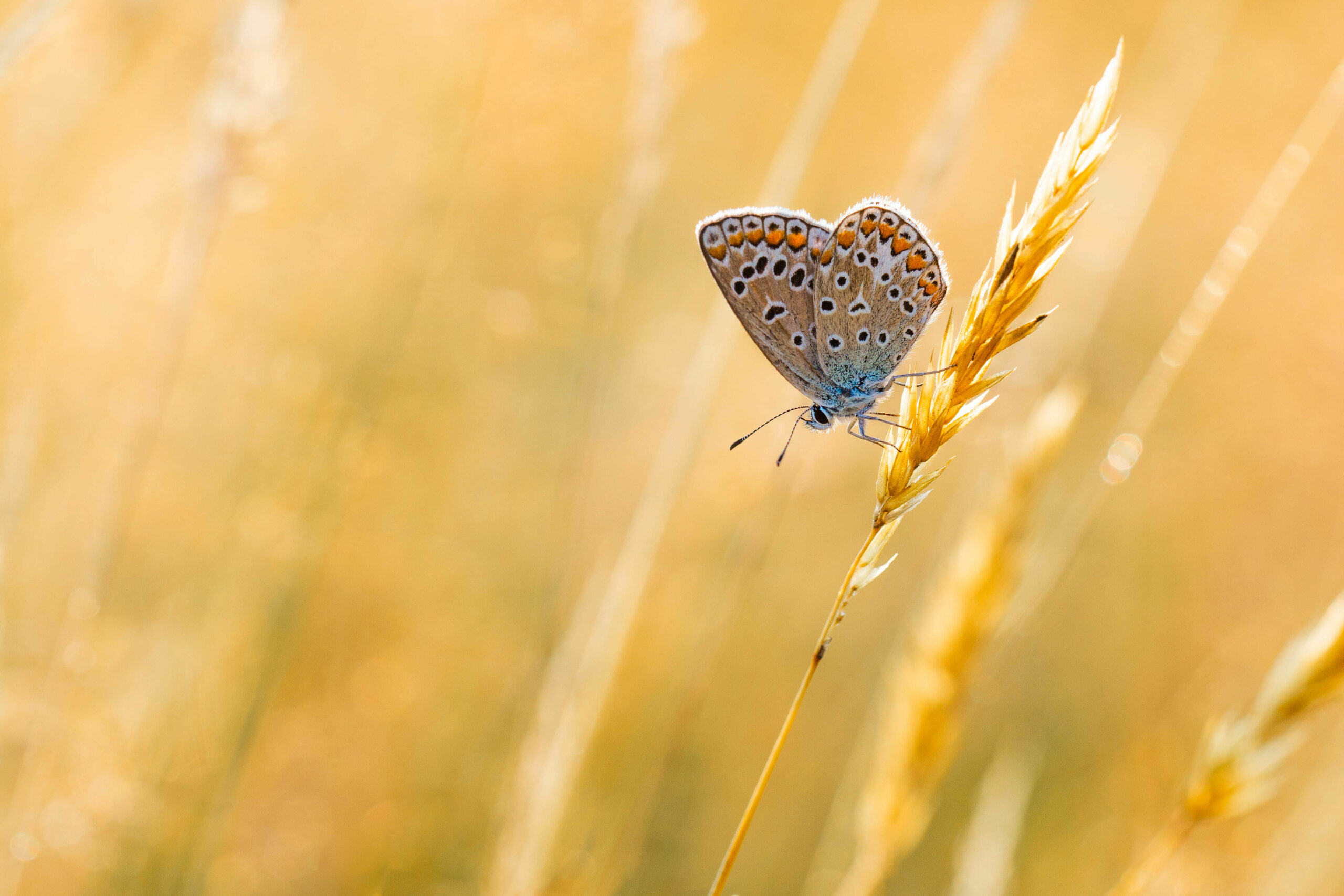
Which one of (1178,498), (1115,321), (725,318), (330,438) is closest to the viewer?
(725,318)

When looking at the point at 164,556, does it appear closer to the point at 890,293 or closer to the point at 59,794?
the point at 59,794

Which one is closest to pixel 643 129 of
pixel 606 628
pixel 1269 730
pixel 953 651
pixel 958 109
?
pixel 958 109

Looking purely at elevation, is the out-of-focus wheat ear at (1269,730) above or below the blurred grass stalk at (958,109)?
below

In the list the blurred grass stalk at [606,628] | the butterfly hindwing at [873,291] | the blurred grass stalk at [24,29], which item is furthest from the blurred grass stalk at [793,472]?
the blurred grass stalk at [24,29]

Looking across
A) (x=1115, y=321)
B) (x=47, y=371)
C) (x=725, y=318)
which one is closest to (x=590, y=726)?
(x=725, y=318)

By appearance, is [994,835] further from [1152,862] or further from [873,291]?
[873,291]

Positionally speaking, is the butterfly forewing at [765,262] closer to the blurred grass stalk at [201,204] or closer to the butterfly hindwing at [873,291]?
the butterfly hindwing at [873,291]
